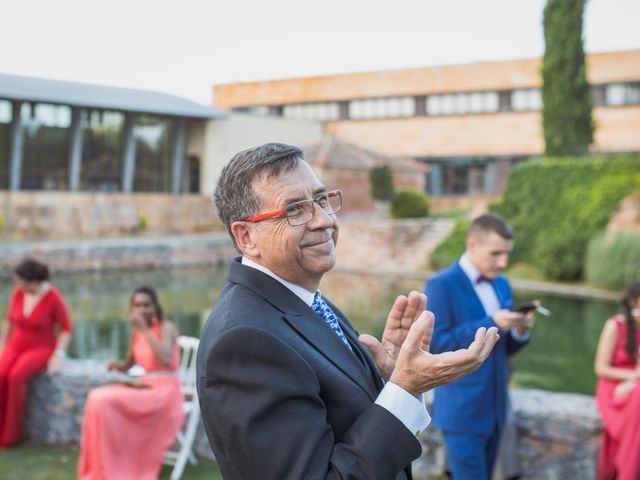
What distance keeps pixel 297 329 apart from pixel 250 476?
40cm

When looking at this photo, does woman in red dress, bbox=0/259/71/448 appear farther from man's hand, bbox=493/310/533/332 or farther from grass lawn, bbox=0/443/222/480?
man's hand, bbox=493/310/533/332

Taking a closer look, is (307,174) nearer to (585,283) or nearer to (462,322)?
(462,322)

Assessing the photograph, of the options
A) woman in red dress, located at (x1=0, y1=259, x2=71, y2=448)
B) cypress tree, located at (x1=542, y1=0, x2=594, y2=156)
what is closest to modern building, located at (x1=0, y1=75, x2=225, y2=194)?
cypress tree, located at (x1=542, y1=0, x2=594, y2=156)

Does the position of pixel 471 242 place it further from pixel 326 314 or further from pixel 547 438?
pixel 326 314

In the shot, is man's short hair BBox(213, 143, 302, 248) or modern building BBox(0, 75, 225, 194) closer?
man's short hair BBox(213, 143, 302, 248)

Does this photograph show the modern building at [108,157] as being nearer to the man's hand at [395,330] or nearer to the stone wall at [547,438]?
the stone wall at [547,438]

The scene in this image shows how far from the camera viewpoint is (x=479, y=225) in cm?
397

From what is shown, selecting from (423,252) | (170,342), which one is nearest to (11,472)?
(170,342)

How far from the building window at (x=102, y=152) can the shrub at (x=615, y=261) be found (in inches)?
893

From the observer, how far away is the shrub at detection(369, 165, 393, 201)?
1207 inches

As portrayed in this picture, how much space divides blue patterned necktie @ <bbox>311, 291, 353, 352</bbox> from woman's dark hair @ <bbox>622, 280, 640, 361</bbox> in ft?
9.93

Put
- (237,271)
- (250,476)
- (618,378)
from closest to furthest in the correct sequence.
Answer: (250,476) < (237,271) < (618,378)

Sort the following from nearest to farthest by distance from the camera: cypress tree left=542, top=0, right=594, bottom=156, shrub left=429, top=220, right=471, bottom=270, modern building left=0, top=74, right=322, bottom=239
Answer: cypress tree left=542, top=0, right=594, bottom=156
shrub left=429, top=220, right=471, bottom=270
modern building left=0, top=74, right=322, bottom=239

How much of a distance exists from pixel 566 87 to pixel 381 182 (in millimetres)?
9856
